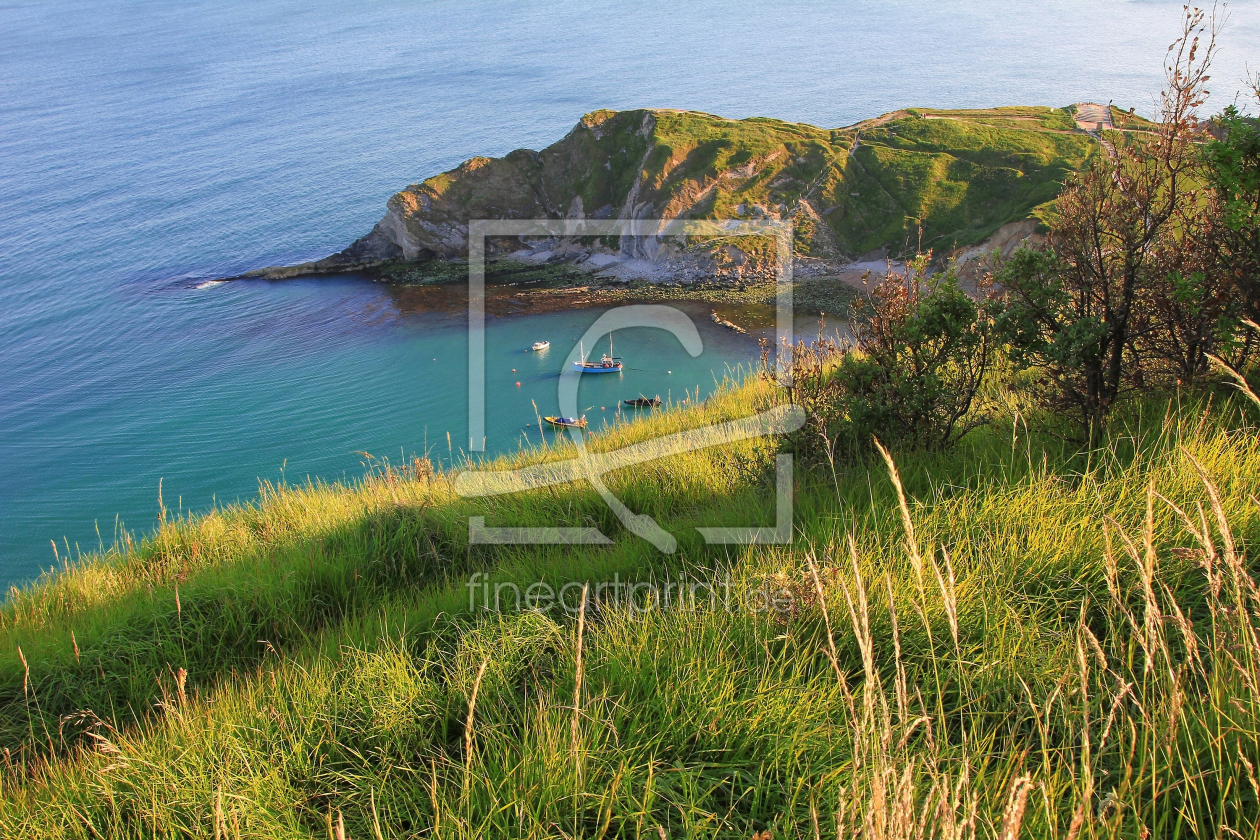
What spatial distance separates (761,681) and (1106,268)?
4.47 metres

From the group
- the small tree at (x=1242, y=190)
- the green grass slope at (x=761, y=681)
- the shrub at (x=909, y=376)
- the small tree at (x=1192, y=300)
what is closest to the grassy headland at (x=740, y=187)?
the shrub at (x=909, y=376)

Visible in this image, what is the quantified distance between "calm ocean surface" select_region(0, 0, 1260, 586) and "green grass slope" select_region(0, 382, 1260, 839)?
6.20 meters

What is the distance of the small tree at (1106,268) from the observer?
5129 millimetres

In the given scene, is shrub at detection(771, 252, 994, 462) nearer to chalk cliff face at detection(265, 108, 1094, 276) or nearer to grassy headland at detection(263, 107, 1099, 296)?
grassy headland at detection(263, 107, 1099, 296)

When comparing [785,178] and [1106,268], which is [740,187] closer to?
[785,178]

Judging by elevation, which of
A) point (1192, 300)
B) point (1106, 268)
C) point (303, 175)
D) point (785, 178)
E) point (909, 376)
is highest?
point (303, 175)

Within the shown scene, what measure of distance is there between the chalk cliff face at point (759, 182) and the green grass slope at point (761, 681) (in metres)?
44.8

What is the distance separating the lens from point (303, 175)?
71125mm

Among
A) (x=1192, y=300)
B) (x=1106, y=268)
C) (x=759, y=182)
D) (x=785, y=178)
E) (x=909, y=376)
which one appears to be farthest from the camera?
(x=785, y=178)

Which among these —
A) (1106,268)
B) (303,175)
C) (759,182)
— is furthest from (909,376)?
(303,175)

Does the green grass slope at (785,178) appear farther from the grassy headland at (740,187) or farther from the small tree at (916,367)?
the small tree at (916,367)

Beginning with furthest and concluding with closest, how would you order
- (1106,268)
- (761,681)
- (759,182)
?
(759,182) → (1106,268) → (761,681)

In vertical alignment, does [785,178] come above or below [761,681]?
above

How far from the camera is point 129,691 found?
194 inches
